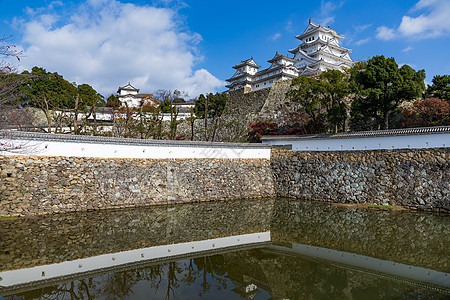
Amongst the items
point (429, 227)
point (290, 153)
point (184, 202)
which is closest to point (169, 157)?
point (184, 202)

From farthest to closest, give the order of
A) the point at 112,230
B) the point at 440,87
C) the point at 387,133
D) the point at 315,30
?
1. the point at 315,30
2. the point at 440,87
3. the point at 387,133
4. the point at 112,230

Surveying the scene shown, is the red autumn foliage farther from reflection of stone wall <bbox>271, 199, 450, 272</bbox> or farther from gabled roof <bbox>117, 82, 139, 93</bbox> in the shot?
gabled roof <bbox>117, 82, 139, 93</bbox>

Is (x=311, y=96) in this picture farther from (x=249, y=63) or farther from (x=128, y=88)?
(x=128, y=88)

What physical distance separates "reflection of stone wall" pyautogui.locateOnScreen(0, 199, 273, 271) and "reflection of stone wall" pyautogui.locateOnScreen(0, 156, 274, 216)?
670 millimetres

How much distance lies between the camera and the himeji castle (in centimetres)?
2853

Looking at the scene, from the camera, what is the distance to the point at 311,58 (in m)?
29.0

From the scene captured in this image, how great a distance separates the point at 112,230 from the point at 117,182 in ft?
11.8

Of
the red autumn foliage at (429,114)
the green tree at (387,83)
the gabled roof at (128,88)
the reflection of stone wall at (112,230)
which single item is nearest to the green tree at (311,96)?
the green tree at (387,83)

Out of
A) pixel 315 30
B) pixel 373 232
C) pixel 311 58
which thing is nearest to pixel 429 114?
pixel 373 232

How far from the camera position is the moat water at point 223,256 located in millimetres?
4613

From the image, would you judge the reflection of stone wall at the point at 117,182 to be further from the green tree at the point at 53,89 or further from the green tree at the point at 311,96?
the green tree at the point at 53,89

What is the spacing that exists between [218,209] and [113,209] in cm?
427

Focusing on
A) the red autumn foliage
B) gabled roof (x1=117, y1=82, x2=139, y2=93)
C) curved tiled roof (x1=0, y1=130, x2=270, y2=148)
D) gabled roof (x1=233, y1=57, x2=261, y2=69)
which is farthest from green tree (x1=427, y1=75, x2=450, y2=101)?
gabled roof (x1=117, y1=82, x2=139, y2=93)

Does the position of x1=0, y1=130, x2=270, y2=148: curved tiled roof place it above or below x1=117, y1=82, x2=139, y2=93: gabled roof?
below
